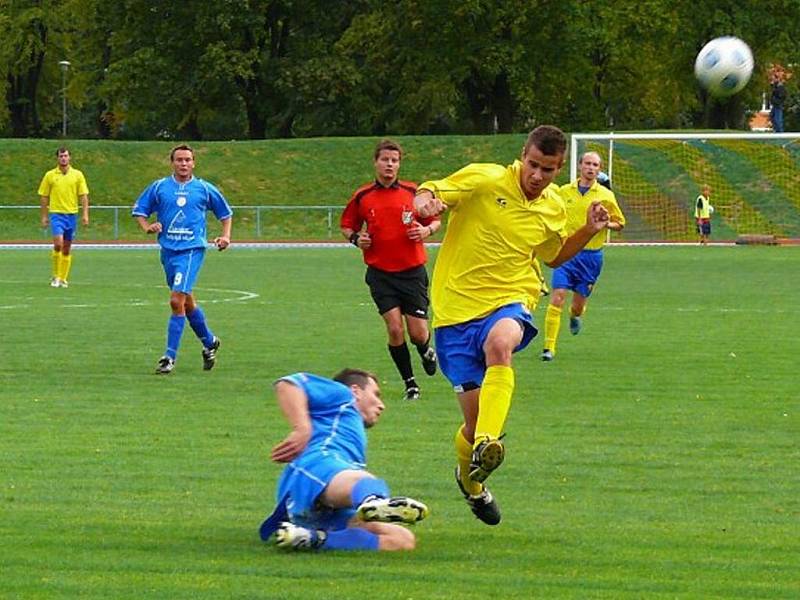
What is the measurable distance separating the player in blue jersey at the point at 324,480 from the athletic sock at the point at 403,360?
21.6 ft

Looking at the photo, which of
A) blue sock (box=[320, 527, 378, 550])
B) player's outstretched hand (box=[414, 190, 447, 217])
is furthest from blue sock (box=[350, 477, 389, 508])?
player's outstretched hand (box=[414, 190, 447, 217])

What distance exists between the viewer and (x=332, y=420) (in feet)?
25.1

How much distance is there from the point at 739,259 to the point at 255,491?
3211 cm

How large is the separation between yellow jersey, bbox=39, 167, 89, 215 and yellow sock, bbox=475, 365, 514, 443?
21934mm

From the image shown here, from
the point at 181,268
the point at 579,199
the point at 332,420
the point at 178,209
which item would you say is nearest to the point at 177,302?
the point at 181,268

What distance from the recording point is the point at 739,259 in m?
40.2

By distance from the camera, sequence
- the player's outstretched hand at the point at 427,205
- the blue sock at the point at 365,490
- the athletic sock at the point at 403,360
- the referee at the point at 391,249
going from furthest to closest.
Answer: the referee at the point at 391,249
the athletic sock at the point at 403,360
the player's outstretched hand at the point at 427,205
the blue sock at the point at 365,490

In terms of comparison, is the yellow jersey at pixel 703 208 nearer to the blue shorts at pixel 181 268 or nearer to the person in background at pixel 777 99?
the person in background at pixel 777 99

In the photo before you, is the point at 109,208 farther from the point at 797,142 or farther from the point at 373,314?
the point at 373,314

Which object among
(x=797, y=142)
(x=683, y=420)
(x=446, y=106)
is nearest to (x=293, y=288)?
(x=683, y=420)

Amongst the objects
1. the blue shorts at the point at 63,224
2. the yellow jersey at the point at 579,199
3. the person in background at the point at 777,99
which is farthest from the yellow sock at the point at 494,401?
the person in background at the point at 777,99

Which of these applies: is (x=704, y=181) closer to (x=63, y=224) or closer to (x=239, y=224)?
(x=239, y=224)

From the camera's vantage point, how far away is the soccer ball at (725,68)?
26.2 metres

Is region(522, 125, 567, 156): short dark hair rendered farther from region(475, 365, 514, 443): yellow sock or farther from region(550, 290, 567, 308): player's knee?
region(550, 290, 567, 308): player's knee
